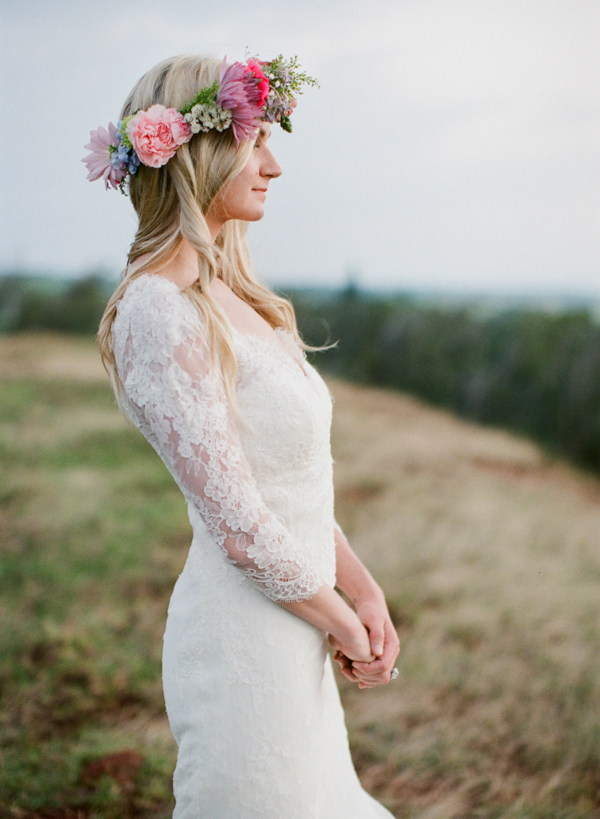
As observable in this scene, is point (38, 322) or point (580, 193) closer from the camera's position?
point (580, 193)

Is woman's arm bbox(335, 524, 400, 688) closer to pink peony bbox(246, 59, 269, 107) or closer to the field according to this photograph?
pink peony bbox(246, 59, 269, 107)

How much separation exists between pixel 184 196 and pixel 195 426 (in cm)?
39

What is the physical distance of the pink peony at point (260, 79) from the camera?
1151 millimetres

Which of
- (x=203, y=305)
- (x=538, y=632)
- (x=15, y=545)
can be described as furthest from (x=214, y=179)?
(x=15, y=545)

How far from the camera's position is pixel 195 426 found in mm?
1004

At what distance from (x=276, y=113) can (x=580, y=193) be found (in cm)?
355

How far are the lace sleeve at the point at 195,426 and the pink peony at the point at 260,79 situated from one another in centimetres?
39

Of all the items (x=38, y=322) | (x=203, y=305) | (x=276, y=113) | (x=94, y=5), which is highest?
(x=94, y=5)

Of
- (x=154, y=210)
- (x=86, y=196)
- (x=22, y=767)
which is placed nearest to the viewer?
(x=154, y=210)

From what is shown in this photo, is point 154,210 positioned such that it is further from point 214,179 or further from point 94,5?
point 94,5

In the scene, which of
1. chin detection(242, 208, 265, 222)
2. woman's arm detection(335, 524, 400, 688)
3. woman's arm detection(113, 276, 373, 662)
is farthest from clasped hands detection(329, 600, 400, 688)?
chin detection(242, 208, 265, 222)

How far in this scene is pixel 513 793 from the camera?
7.74ft

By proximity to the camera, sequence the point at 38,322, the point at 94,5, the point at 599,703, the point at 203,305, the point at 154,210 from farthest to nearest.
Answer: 1. the point at 38,322
2. the point at 94,5
3. the point at 599,703
4. the point at 154,210
5. the point at 203,305

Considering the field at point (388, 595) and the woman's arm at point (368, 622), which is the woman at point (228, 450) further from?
the field at point (388, 595)
